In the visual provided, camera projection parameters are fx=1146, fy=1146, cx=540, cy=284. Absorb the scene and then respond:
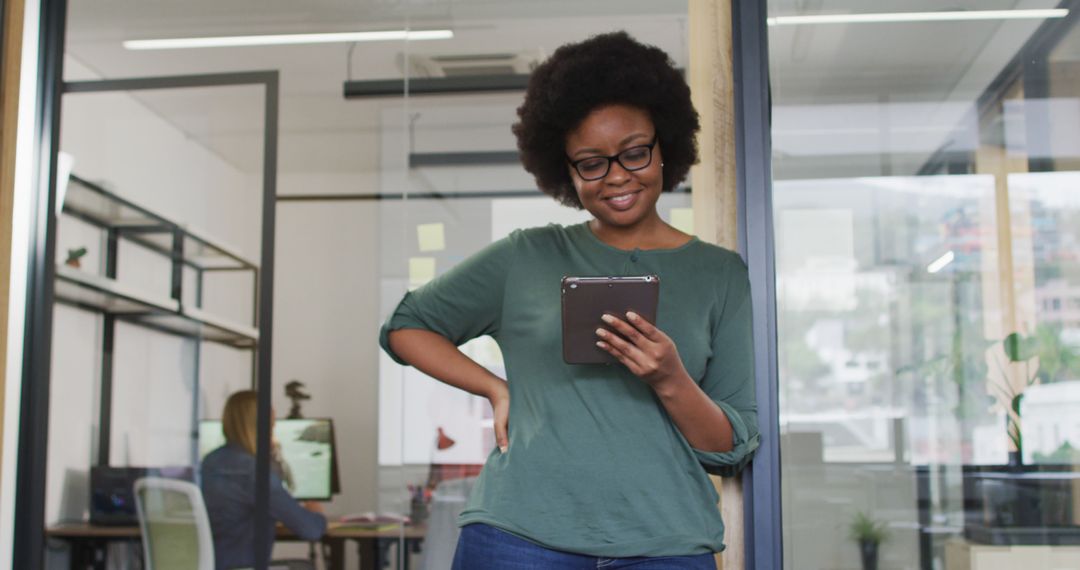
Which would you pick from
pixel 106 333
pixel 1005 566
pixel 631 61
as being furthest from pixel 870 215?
pixel 106 333

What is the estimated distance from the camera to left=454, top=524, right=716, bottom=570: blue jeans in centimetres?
145

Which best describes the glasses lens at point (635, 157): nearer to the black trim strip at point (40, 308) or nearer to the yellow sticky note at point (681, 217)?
the black trim strip at point (40, 308)

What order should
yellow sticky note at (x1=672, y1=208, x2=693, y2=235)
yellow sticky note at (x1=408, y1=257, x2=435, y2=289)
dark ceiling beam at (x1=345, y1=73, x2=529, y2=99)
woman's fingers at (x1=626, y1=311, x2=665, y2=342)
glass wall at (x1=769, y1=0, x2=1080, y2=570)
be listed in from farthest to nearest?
dark ceiling beam at (x1=345, y1=73, x2=529, y2=99)
yellow sticky note at (x1=408, y1=257, x2=435, y2=289)
yellow sticky note at (x1=672, y1=208, x2=693, y2=235)
glass wall at (x1=769, y1=0, x2=1080, y2=570)
woman's fingers at (x1=626, y1=311, x2=665, y2=342)

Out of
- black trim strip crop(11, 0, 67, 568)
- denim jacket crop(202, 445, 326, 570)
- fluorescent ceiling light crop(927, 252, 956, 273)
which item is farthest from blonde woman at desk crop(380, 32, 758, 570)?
denim jacket crop(202, 445, 326, 570)

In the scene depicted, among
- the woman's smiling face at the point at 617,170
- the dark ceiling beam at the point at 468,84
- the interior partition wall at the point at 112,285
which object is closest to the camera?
the woman's smiling face at the point at 617,170

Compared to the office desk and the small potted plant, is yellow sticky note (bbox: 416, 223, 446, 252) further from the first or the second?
the small potted plant

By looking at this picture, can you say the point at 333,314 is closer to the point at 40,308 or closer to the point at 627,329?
the point at 40,308

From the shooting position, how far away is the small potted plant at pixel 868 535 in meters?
2.29

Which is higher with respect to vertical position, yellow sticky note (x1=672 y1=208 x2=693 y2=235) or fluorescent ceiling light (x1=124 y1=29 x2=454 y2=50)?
fluorescent ceiling light (x1=124 y1=29 x2=454 y2=50)

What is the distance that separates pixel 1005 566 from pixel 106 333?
3164mm

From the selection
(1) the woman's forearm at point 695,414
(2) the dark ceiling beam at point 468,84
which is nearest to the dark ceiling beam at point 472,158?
(2) the dark ceiling beam at point 468,84

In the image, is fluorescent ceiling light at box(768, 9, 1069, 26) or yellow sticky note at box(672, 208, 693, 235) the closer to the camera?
fluorescent ceiling light at box(768, 9, 1069, 26)

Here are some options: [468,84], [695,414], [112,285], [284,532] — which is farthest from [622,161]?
[284,532]

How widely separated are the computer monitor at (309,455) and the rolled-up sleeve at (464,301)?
3506 millimetres
